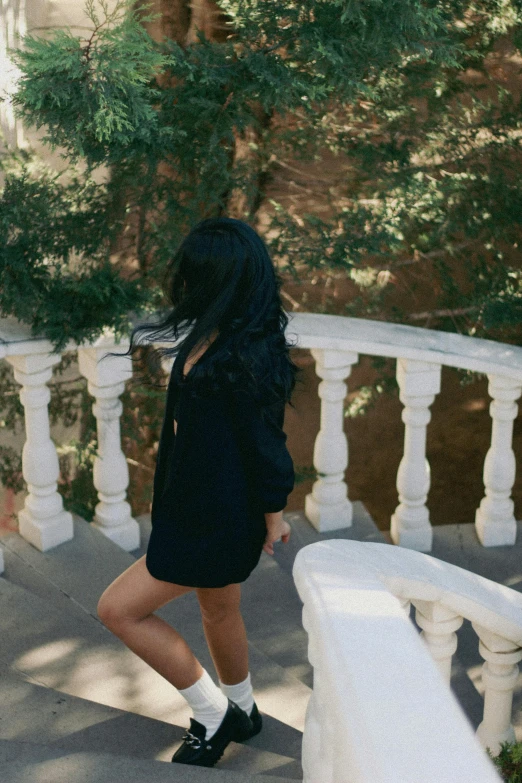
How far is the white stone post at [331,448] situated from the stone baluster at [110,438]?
0.74m

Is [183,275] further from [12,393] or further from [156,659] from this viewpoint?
[12,393]

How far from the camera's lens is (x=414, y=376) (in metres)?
3.40

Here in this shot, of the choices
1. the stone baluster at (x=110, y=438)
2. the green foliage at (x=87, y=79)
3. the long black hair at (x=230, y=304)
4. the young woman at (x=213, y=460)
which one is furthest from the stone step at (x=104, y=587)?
the green foliage at (x=87, y=79)

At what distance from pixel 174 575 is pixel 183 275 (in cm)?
76

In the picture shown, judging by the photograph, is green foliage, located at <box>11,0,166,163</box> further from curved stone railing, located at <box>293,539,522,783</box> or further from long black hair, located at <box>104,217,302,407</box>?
curved stone railing, located at <box>293,539,522,783</box>

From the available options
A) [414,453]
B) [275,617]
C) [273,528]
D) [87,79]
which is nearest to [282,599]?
[275,617]

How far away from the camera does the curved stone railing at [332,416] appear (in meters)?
3.17

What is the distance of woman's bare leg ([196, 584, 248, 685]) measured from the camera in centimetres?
239

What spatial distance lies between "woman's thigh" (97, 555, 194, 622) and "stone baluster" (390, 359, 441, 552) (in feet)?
4.79

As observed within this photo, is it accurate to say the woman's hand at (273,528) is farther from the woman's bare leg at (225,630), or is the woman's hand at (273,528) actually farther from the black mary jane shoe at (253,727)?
the black mary jane shoe at (253,727)

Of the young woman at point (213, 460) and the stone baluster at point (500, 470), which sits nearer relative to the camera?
the young woman at point (213, 460)

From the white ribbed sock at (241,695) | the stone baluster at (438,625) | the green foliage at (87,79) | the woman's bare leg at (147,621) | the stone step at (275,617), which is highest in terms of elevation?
the green foliage at (87,79)

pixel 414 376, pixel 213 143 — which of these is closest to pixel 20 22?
pixel 213 143

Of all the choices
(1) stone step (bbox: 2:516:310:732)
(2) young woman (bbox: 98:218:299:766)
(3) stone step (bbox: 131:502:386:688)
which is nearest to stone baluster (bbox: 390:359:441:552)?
(3) stone step (bbox: 131:502:386:688)
